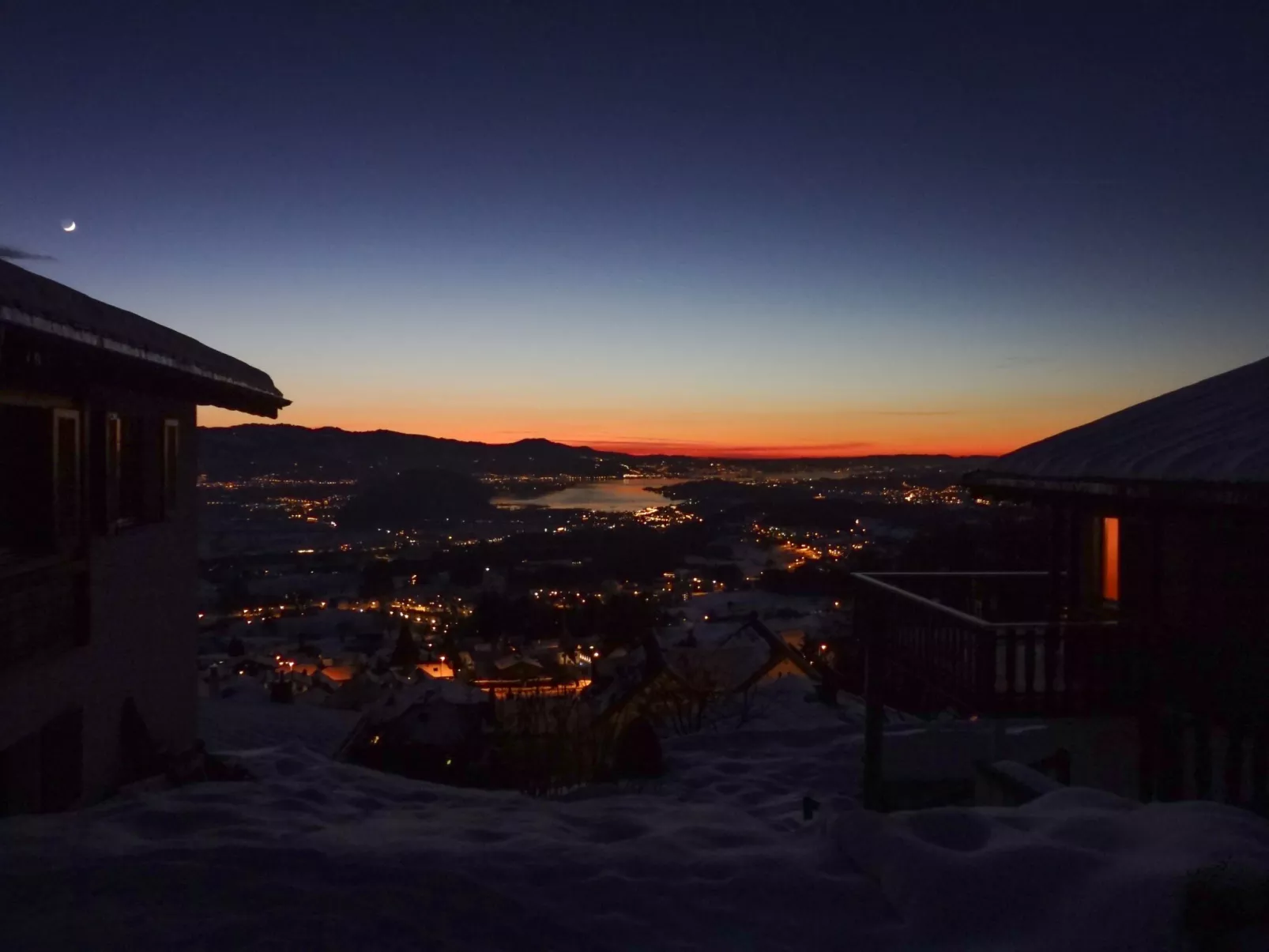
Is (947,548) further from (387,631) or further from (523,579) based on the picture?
(523,579)

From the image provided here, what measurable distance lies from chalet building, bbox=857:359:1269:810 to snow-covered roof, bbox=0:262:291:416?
6097 mm

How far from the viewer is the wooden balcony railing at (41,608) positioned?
201 inches

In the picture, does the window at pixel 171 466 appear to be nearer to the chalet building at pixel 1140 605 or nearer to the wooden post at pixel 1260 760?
the chalet building at pixel 1140 605

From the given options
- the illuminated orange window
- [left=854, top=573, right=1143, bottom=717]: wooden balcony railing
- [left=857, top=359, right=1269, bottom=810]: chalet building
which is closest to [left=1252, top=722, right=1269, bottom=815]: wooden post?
[left=857, top=359, right=1269, bottom=810]: chalet building

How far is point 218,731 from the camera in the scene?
11.4 m

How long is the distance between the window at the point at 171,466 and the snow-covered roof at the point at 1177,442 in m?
7.54

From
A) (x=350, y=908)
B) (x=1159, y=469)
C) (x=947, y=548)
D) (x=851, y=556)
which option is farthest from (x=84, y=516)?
(x=851, y=556)

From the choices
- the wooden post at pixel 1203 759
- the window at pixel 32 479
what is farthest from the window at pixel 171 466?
the wooden post at pixel 1203 759

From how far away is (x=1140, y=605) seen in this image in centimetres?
787

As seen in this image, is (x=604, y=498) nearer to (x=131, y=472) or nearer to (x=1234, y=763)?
(x=131, y=472)

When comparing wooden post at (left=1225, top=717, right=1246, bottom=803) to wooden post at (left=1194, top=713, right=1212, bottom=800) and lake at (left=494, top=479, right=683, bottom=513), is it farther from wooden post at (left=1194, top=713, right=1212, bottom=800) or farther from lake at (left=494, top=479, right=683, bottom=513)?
lake at (left=494, top=479, right=683, bottom=513)

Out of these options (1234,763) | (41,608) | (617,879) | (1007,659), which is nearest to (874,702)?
(1007,659)

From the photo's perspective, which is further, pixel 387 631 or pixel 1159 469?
pixel 387 631

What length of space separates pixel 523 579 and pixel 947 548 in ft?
77.5
